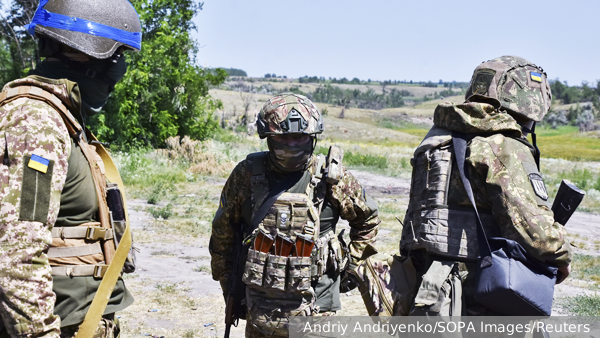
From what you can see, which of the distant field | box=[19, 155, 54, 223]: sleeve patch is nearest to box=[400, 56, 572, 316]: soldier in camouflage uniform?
box=[19, 155, 54, 223]: sleeve patch

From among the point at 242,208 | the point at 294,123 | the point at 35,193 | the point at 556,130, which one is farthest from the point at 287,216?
the point at 556,130

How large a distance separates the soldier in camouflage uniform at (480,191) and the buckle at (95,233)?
1.61 meters

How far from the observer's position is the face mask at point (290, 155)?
10.2 feet

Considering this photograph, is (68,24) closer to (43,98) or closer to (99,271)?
(43,98)

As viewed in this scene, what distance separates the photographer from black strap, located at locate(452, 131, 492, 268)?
2611 mm

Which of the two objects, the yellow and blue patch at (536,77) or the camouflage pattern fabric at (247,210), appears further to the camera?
the camouflage pattern fabric at (247,210)

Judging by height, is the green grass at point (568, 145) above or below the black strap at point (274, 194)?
below

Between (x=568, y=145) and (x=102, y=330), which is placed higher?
(x=102, y=330)

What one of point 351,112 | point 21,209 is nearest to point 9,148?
point 21,209

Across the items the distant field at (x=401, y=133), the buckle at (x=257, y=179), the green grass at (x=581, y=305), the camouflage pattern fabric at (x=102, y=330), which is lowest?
the distant field at (x=401, y=133)

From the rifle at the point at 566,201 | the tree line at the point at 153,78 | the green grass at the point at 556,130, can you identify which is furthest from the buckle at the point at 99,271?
the green grass at the point at 556,130

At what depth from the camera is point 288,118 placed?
10.2 ft

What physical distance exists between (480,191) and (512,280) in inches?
20.0

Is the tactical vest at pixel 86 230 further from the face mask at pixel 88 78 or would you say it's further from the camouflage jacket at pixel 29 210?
the face mask at pixel 88 78
